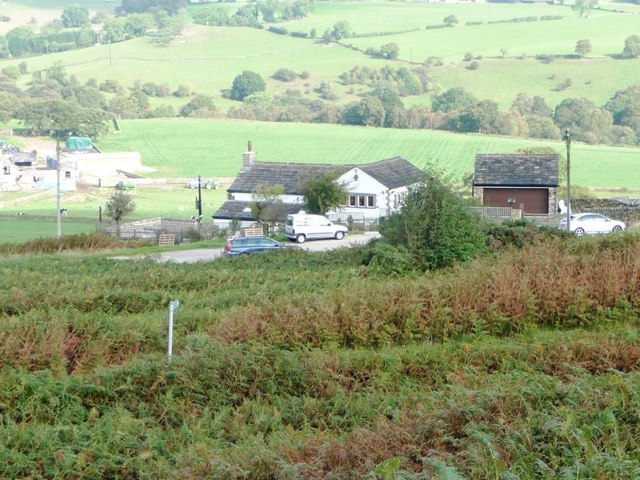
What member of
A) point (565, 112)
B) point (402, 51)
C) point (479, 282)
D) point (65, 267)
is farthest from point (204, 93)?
point (479, 282)

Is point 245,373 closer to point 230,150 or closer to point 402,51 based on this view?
point 230,150

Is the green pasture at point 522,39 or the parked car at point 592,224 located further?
the green pasture at point 522,39

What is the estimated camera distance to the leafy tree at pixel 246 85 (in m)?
169

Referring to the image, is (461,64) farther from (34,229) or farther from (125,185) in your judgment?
(34,229)

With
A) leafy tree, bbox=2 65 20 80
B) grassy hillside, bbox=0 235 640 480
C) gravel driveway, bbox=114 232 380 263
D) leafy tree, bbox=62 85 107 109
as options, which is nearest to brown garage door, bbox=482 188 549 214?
gravel driveway, bbox=114 232 380 263

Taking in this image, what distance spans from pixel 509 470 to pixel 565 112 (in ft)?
442

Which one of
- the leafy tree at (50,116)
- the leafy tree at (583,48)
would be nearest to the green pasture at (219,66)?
the leafy tree at (50,116)

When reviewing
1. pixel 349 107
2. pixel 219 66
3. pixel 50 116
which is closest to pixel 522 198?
pixel 349 107

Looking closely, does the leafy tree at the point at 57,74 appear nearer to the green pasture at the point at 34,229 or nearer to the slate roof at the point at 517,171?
the green pasture at the point at 34,229

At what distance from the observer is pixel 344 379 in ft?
53.3

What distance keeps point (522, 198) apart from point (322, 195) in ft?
34.9

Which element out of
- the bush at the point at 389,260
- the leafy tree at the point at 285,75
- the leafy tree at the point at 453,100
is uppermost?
the leafy tree at the point at 285,75

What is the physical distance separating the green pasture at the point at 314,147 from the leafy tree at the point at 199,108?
7783 mm

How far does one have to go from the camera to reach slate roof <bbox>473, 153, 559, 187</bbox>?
57.0 metres
